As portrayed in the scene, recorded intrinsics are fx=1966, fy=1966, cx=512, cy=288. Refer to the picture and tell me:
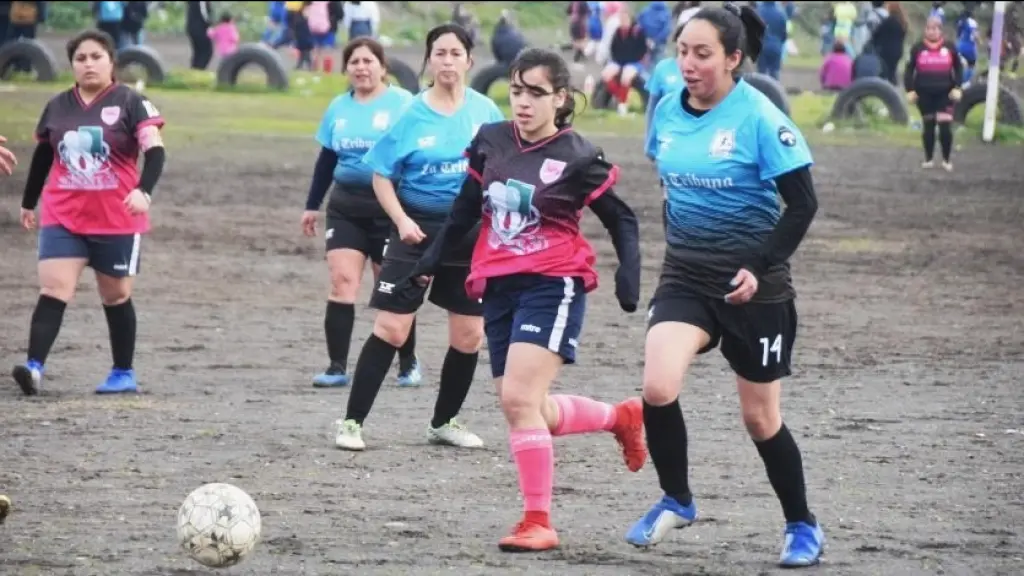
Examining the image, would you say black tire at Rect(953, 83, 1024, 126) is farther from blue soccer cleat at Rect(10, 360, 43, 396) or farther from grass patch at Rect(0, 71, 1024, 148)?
blue soccer cleat at Rect(10, 360, 43, 396)

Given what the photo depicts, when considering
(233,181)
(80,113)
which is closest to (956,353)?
(80,113)

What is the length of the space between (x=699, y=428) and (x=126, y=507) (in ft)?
11.0

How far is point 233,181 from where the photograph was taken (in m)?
22.0

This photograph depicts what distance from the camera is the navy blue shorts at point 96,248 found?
10922mm

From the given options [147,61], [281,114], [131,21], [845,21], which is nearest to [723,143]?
[281,114]

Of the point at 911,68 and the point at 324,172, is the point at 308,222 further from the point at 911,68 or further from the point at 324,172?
the point at 911,68

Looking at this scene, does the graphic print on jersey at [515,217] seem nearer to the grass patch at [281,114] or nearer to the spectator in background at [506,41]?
the grass patch at [281,114]

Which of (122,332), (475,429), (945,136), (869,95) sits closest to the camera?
(475,429)

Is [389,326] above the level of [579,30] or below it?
above

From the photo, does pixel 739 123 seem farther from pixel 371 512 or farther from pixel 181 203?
pixel 181 203

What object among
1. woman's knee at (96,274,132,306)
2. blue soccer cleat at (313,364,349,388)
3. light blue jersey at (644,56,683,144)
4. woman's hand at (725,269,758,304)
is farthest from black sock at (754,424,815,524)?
light blue jersey at (644,56,683,144)

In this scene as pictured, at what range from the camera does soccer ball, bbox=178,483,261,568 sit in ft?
21.9

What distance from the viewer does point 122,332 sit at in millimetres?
11086

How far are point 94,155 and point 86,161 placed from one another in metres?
0.05
